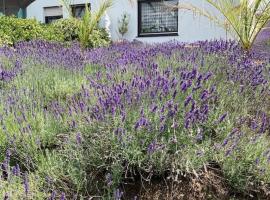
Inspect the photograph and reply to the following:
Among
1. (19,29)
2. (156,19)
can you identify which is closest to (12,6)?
(156,19)

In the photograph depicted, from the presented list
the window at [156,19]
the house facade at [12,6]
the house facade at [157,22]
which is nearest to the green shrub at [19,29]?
the house facade at [157,22]

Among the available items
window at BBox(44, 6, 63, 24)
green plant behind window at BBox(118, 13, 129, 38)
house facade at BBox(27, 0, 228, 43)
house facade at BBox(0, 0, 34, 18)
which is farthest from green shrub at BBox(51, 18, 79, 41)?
house facade at BBox(0, 0, 34, 18)

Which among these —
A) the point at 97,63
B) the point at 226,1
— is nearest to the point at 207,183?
the point at 97,63

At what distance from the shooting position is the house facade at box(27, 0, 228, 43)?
14.7 meters

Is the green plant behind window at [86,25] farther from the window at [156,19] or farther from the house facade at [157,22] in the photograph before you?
the window at [156,19]

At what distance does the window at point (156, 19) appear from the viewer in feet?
51.2

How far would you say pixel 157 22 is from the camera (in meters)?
15.9

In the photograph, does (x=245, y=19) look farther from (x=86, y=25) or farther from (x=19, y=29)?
(x=19, y=29)

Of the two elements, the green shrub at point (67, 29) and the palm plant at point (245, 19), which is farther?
the green shrub at point (67, 29)

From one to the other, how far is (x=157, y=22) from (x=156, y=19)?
0.43ft

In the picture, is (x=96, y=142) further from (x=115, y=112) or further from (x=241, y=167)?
(x=241, y=167)

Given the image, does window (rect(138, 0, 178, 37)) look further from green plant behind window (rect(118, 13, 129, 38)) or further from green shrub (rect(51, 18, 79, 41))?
green shrub (rect(51, 18, 79, 41))

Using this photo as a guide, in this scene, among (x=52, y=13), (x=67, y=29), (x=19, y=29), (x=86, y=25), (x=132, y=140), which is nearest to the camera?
(x=132, y=140)

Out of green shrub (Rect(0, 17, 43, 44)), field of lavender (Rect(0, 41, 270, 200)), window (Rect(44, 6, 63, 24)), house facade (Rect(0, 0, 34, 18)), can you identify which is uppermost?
house facade (Rect(0, 0, 34, 18))
